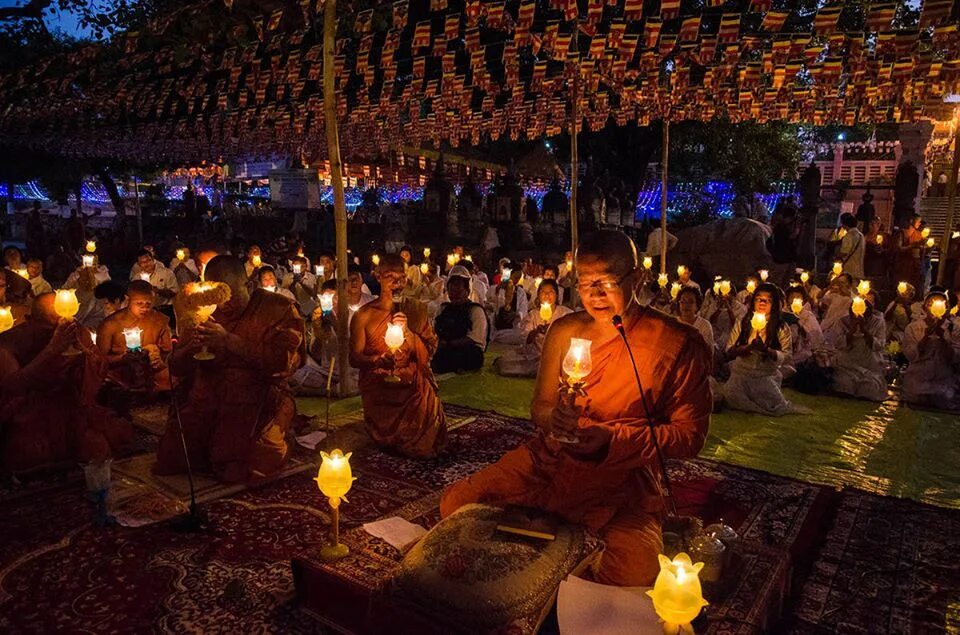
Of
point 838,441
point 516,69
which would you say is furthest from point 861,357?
point 516,69

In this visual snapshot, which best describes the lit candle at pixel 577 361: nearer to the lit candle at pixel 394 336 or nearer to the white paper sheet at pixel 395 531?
the white paper sheet at pixel 395 531

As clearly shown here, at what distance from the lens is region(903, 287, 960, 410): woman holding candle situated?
25.4 feet

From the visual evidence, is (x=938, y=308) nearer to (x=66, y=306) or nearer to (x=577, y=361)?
(x=577, y=361)

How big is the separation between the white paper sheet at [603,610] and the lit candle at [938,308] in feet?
22.4

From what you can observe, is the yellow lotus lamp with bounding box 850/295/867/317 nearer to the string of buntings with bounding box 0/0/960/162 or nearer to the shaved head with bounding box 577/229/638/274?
the string of buntings with bounding box 0/0/960/162

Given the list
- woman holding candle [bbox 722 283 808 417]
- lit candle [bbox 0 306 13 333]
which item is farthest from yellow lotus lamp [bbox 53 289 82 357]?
woman holding candle [bbox 722 283 808 417]

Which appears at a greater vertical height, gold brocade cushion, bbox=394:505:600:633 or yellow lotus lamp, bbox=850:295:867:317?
yellow lotus lamp, bbox=850:295:867:317

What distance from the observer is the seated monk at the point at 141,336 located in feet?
21.3

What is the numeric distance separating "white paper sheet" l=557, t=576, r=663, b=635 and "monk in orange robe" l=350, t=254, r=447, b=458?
3108 mm

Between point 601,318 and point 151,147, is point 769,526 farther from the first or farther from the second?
point 151,147

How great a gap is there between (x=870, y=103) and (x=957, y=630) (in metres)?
9.86

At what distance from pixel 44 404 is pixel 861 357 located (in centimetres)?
891

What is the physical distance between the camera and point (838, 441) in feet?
21.8

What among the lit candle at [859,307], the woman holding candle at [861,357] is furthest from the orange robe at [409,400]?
the lit candle at [859,307]
